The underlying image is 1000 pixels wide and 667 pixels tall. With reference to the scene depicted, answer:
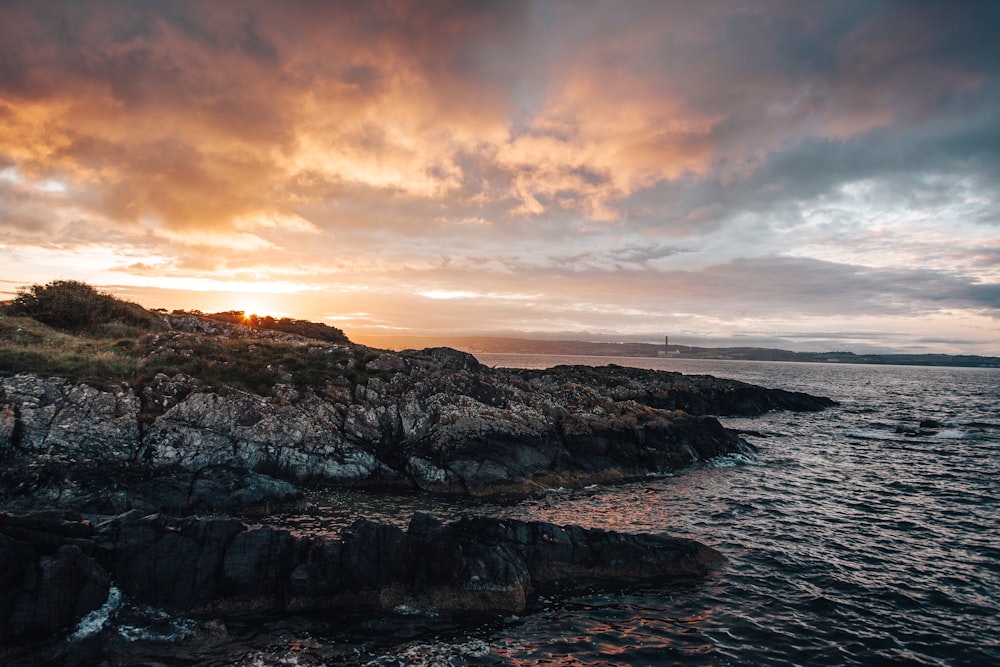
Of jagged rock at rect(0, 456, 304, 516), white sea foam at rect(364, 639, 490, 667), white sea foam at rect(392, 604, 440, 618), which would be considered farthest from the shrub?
white sea foam at rect(364, 639, 490, 667)

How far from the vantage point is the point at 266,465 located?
2730cm

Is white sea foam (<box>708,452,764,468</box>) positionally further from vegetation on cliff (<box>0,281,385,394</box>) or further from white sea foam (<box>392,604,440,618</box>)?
white sea foam (<box>392,604,440,618</box>)

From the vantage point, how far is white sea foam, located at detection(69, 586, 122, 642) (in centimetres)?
1201

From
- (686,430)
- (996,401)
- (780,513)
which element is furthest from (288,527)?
(996,401)

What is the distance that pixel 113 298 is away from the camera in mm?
51281

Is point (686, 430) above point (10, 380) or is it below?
below

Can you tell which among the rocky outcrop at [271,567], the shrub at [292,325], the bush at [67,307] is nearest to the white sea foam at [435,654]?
the rocky outcrop at [271,567]

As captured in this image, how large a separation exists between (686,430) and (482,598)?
28.8 metres

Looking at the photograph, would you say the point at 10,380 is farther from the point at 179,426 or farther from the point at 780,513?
the point at 780,513

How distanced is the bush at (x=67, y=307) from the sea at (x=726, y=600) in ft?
121

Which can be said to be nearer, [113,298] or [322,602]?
[322,602]

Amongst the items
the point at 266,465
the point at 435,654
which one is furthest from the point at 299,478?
the point at 435,654

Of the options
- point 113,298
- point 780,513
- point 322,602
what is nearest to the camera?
point 322,602

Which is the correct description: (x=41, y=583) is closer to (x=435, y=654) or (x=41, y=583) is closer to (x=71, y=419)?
(x=435, y=654)
